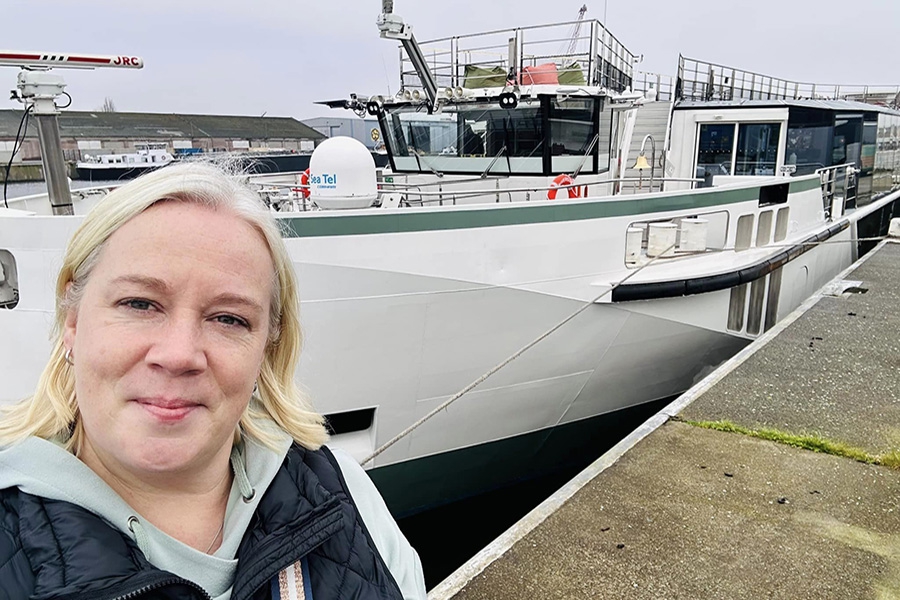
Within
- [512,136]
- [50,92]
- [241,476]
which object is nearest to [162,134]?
[512,136]

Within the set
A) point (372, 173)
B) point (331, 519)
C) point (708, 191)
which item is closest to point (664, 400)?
point (708, 191)

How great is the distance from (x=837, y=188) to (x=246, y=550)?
10942mm

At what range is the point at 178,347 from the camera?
3.71 ft

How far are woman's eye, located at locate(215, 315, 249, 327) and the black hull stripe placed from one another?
427cm

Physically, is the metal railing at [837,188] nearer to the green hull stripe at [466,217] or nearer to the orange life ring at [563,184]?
the orange life ring at [563,184]

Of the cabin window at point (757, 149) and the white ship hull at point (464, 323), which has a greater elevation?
the cabin window at point (757, 149)

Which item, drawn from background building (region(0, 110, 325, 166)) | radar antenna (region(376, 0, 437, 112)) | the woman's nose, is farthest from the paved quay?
background building (region(0, 110, 325, 166))

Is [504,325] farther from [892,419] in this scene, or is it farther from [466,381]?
[892,419]

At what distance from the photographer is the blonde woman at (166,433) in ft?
3.48

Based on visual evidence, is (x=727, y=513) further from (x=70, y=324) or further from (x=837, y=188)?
(x=837, y=188)

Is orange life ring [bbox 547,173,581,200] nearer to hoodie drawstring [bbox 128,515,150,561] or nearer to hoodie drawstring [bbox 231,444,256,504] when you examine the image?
hoodie drawstring [bbox 231,444,256,504]

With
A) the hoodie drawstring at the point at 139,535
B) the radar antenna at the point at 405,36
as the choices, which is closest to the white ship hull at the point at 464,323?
the radar antenna at the point at 405,36

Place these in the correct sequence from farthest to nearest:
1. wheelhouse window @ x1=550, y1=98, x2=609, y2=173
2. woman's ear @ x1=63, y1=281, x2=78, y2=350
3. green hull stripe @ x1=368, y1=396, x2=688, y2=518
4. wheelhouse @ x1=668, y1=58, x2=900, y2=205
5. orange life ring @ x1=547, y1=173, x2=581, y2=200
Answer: wheelhouse @ x1=668, y1=58, x2=900, y2=205 < wheelhouse window @ x1=550, y1=98, x2=609, y2=173 < orange life ring @ x1=547, y1=173, x2=581, y2=200 < green hull stripe @ x1=368, y1=396, x2=688, y2=518 < woman's ear @ x1=63, y1=281, x2=78, y2=350

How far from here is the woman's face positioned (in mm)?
1129
